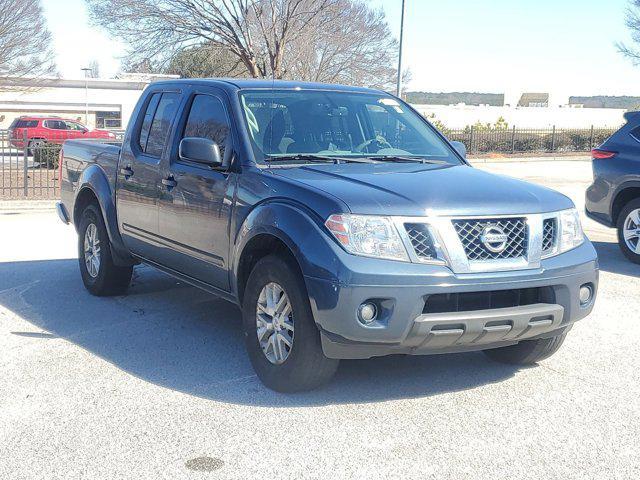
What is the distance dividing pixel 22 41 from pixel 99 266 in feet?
126

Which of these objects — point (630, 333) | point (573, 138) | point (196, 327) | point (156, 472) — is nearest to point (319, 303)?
point (156, 472)

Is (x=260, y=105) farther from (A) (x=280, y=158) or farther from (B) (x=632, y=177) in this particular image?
(B) (x=632, y=177)

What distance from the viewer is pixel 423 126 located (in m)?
6.82

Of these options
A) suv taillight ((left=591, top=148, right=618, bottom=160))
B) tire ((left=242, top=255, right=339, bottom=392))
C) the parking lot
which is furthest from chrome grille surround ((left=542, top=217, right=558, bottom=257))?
suv taillight ((left=591, top=148, right=618, bottom=160))

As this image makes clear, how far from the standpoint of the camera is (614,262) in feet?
32.9

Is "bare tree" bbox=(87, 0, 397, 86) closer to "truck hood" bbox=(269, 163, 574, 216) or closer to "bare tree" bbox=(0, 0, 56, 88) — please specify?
"bare tree" bbox=(0, 0, 56, 88)

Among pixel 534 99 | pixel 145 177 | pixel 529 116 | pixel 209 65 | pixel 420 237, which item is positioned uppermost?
pixel 209 65

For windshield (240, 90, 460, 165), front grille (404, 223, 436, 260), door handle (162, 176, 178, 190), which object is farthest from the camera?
door handle (162, 176, 178, 190)

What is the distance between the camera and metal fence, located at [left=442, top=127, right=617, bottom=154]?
37938 mm

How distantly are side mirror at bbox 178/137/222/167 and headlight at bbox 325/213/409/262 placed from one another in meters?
1.28

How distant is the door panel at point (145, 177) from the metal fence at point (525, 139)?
30432 mm

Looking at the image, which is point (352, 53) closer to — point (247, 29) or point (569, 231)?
point (247, 29)

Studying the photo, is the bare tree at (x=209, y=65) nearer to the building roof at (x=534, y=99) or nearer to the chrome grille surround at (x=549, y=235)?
→ the chrome grille surround at (x=549, y=235)

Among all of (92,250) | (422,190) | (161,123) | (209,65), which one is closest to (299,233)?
(422,190)
